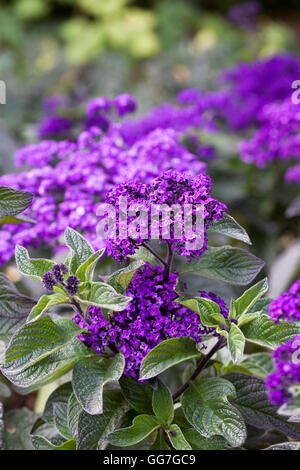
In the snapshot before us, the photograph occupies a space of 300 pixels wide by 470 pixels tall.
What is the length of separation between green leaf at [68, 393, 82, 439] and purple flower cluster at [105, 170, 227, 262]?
0.81ft

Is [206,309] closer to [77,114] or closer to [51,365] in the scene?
[51,365]

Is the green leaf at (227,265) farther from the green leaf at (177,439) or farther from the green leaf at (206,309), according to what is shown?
the green leaf at (177,439)

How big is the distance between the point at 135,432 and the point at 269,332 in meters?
0.25

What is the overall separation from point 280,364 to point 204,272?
0.27m

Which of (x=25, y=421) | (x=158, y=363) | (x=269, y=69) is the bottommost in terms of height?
(x=25, y=421)

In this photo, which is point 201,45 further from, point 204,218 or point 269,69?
point 204,218

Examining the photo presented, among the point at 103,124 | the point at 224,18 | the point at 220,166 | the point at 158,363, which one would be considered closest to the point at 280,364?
the point at 158,363

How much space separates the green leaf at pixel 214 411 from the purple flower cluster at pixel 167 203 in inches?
8.5

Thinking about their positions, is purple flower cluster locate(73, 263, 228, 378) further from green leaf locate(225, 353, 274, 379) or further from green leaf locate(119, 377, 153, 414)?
green leaf locate(225, 353, 274, 379)

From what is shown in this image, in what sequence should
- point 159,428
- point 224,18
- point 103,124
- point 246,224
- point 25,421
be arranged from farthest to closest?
point 224,18, point 246,224, point 103,124, point 25,421, point 159,428

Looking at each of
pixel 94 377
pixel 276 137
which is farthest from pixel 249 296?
pixel 276 137

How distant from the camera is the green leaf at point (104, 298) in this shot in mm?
730

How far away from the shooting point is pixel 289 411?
647 millimetres

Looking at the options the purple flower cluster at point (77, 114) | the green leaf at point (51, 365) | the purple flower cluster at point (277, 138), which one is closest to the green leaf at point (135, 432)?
the green leaf at point (51, 365)
